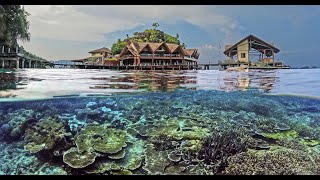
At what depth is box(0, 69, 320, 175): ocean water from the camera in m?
4.41

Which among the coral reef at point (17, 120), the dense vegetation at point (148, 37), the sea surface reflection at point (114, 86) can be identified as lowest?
the coral reef at point (17, 120)

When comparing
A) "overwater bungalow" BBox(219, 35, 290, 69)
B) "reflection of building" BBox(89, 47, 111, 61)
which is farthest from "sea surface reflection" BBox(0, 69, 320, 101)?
"overwater bungalow" BBox(219, 35, 290, 69)

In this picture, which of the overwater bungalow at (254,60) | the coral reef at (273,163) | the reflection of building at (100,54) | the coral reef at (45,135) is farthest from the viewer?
the overwater bungalow at (254,60)

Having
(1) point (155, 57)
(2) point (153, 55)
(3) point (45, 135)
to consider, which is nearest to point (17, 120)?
(3) point (45, 135)

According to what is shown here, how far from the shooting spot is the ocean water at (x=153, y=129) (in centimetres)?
441

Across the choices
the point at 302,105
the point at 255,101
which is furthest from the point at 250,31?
the point at 302,105

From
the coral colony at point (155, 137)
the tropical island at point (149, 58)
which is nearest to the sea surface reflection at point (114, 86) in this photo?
the coral colony at point (155, 137)

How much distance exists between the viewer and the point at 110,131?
546 cm

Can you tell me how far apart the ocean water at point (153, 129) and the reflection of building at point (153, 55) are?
4560 millimetres

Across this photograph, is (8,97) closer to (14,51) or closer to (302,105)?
(302,105)

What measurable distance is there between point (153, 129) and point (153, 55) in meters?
9.65

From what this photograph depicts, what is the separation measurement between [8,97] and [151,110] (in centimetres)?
351

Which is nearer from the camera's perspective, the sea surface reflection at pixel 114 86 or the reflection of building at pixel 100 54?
the sea surface reflection at pixel 114 86

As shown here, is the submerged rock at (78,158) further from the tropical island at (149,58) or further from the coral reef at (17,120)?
the tropical island at (149,58)
